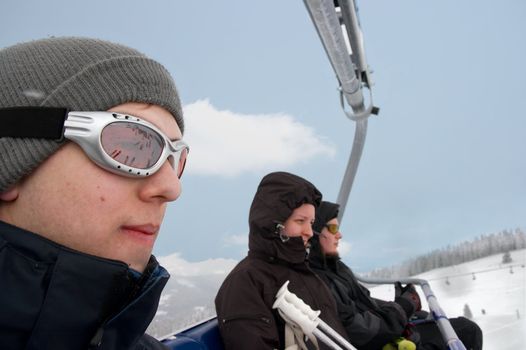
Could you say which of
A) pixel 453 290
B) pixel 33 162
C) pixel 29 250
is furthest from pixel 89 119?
pixel 453 290

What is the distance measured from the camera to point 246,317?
2090mm

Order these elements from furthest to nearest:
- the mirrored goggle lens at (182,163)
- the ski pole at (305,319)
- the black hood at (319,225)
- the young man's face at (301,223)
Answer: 1. the black hood at (319,225)
2. the young man's face at (301,223)
3. the ski pole at (305,319)
4. the mirrored goggle lens at (182,163)

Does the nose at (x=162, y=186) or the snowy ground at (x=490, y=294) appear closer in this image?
the nose at (x=162, y=186)

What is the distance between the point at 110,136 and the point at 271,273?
1827 millimetres

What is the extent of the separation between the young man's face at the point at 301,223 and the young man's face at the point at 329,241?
664 mm

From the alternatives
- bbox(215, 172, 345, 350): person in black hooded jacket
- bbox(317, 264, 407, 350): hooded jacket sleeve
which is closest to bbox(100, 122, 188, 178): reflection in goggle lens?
bbox(215, 172, 345, 350): person in black hooded jacket

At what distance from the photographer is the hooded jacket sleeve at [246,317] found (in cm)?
202

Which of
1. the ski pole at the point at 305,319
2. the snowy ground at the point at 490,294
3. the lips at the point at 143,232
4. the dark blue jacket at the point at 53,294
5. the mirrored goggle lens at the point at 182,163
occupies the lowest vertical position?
the snowy ground at the point at 490,294

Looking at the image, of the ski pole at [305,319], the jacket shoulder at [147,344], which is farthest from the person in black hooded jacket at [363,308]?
the jacket shoulder at [147,344]

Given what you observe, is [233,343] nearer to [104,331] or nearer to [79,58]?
[104,331]

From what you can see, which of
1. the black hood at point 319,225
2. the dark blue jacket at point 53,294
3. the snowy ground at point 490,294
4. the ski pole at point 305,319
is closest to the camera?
the dark blue jacket at point 53,294

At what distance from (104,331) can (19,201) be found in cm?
32

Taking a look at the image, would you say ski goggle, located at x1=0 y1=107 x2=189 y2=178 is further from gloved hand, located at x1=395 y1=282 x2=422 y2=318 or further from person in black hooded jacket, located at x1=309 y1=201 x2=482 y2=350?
gloved hand, located at x1=395 y1=282 x2=422 y2=318

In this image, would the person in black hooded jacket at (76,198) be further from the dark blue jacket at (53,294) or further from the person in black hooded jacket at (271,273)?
the person in black hooded jacket at (271,273)
